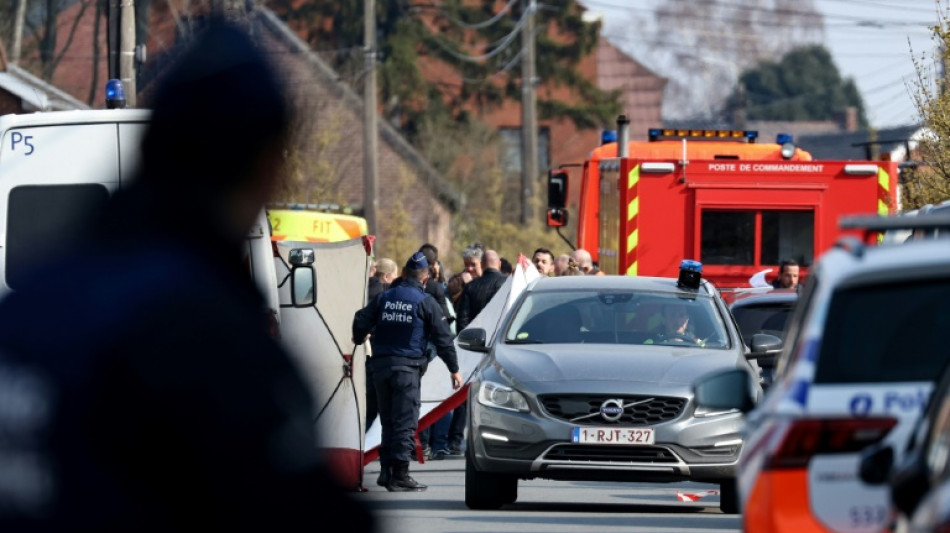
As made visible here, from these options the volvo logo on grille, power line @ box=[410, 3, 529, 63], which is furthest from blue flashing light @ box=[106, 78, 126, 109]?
power line @ box=[410, 3, 529, 63]

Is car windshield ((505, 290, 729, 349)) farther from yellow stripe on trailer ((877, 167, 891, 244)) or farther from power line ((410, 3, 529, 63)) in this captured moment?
power line ((410, 3, 529, 63))

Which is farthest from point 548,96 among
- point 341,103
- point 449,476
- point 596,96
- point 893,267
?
point 893,267

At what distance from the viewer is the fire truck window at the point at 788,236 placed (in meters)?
20.0

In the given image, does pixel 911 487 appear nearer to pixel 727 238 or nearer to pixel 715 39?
pixel 727 238

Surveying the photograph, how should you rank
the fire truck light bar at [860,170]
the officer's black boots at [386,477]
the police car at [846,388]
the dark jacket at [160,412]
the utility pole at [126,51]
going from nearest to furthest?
the dark jacket at [160,412] < the police car at [846,388] < the officer's black boots at [386,477] < the fire truck light bar at [860,170] < the utility pole at [126,51]

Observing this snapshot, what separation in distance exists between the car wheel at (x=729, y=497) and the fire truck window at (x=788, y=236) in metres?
7.33

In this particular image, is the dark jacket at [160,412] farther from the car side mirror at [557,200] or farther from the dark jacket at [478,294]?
the car side mirror at [557,200]

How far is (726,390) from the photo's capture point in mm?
6879

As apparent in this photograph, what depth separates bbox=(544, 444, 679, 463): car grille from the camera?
39.9 ft

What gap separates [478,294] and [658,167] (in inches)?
108

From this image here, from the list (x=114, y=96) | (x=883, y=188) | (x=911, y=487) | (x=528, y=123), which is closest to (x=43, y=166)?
(x=114, y=96)

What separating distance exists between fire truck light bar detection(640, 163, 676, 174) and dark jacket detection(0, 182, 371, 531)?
55.6 ft

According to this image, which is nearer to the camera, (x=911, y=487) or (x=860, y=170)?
(x=911, y=487)

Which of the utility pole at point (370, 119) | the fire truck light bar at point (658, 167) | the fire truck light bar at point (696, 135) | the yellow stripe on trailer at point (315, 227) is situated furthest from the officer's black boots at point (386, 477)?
the utility pole at point (370, 119)
